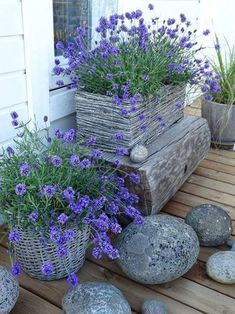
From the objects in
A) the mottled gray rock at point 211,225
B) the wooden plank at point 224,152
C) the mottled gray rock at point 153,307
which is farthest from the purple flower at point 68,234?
the wooden plank at point 224,152

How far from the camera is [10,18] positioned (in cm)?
173

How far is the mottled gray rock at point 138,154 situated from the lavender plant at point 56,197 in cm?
23

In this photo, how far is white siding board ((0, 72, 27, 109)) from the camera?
1814 millimetres

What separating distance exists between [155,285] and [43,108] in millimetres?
1064

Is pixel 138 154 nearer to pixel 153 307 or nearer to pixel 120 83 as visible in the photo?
pixel 120 83

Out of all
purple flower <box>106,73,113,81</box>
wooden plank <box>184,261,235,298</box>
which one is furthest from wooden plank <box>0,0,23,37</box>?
wooden plank <box>184,261,235,298</box>

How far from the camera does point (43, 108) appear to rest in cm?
204

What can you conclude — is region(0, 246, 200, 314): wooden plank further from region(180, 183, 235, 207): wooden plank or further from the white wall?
region(180, 183, 235, 207): wooden plank

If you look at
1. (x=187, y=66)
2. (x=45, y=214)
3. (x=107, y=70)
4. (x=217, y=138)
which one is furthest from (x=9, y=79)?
(x=217, y=138)

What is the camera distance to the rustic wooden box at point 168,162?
73.8 inches

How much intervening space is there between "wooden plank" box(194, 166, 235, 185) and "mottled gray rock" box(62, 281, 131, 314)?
141 cm

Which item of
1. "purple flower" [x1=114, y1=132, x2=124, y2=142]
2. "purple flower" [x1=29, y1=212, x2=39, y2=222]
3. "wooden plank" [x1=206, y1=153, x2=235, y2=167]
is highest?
"purple flower" [x1=114, y1=132, x2=124, y2=142]

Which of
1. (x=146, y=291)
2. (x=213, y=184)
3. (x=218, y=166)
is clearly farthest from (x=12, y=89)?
(x=218, y=166)

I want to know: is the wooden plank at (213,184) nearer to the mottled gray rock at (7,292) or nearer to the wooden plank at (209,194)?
the wooden plank at (209,194)
